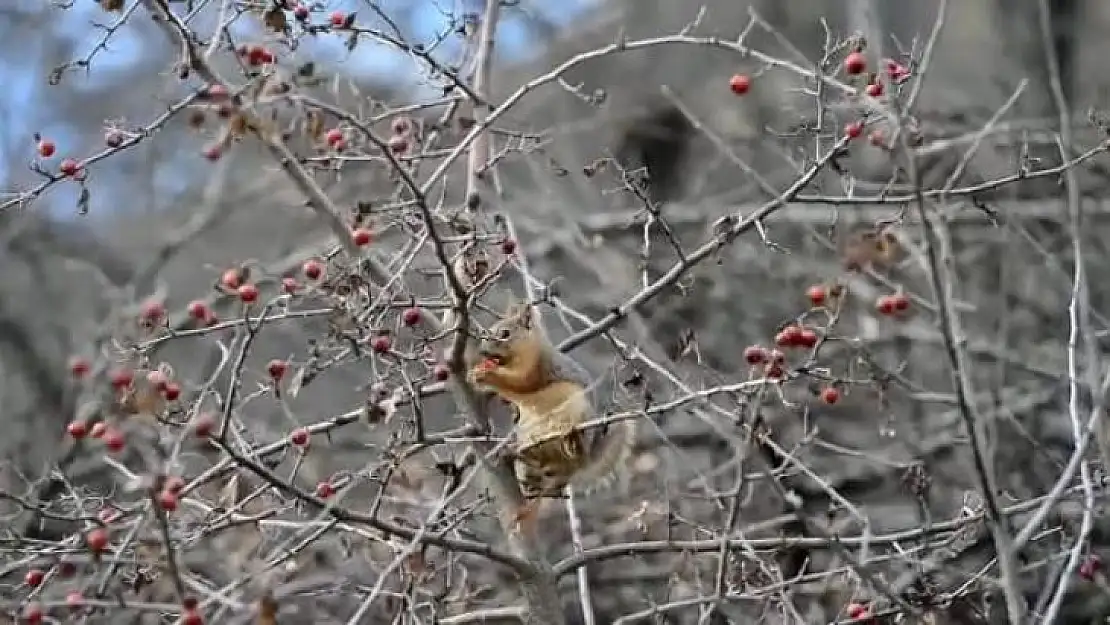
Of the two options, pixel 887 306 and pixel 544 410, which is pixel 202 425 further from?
pixel 887 306

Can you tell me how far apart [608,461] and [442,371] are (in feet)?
1.17

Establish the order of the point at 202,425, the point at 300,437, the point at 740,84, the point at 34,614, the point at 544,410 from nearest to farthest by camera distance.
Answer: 1. the point at 202,425
2. the point at 34,614
3. the point at 300,437
4. the point at 544,410
5. the point at 740,84

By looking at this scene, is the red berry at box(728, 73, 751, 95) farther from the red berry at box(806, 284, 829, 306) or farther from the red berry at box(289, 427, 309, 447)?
the red berry at box(289, 427, 309, 447)

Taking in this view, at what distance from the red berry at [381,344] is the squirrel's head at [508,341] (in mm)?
172

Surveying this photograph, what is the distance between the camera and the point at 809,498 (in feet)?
14.0

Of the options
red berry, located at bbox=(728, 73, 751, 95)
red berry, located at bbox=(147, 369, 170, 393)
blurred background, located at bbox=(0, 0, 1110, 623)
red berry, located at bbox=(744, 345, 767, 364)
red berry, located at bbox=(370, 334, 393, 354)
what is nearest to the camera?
red berry, located at bbox=(147, 369, 170, 393)

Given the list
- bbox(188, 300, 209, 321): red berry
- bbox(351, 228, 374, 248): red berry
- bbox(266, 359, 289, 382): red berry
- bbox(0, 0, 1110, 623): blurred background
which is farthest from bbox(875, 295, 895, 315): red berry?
bbox(188, 300, 209, 321): red berry

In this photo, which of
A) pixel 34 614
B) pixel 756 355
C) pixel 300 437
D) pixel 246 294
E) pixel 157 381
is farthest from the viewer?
pixel 756 355

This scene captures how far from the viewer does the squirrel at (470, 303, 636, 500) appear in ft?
7.11

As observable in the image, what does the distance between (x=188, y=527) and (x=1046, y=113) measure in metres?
4.23

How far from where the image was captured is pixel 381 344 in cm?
202

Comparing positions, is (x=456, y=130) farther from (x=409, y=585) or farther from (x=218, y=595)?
(x=218, y=595)

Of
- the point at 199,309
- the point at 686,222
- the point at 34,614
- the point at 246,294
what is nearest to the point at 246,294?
the point at 246,294

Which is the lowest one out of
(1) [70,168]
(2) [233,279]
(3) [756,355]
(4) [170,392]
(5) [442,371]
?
(3) [756,355]
